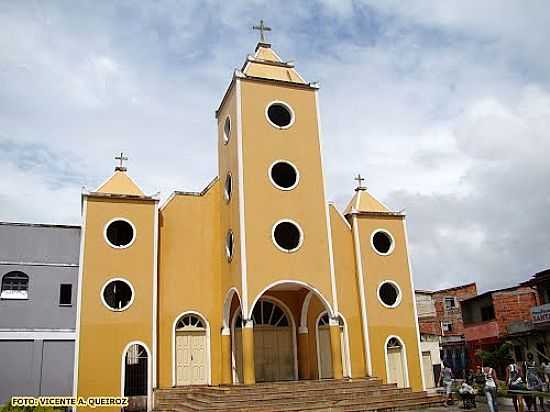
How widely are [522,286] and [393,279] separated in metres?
13.8

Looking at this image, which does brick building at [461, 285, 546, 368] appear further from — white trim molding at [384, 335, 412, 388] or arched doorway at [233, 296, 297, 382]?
arched doorway at [233, 296, 297, 382]

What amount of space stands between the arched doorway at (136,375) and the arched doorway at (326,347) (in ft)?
20.0

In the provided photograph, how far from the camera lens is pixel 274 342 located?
2017 centimetres

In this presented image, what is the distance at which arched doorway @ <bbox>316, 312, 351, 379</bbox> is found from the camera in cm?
1972

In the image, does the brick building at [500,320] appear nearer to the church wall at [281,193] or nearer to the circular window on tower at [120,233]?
the church wall at [281,193]

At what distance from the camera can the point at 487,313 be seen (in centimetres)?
3412

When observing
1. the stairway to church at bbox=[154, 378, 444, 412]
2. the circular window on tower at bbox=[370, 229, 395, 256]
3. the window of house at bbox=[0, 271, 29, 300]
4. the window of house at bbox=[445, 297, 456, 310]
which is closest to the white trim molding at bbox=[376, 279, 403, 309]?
the circular window on tower at bbox=[370, 229, 395, 256]

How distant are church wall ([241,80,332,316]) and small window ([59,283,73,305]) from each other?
28.4 ft

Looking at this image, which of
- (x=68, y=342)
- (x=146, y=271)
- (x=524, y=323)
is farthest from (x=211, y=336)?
(x=524, y=323)

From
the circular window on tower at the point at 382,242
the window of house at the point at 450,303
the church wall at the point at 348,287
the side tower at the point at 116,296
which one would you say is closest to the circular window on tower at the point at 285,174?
the church wall at the point at 348,287

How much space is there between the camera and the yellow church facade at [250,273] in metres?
17.8

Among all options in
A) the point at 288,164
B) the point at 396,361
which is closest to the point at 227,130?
the point at 288,164

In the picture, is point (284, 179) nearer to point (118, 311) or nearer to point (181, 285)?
point (181, 285)

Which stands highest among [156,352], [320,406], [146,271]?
[146,271]
